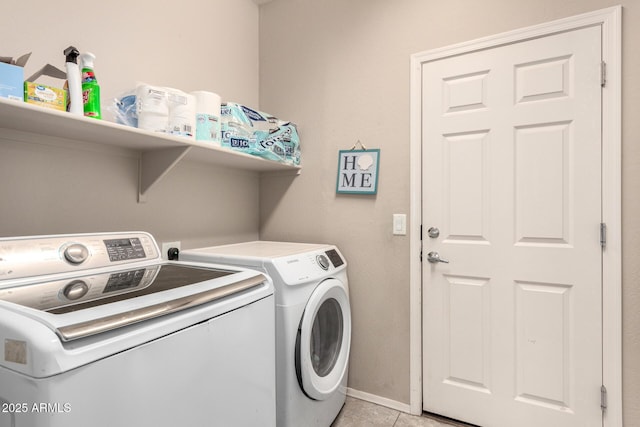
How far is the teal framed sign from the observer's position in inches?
79.7

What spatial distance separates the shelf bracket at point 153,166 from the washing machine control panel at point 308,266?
27.1 inches

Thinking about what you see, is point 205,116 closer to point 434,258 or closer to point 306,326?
point 306,326

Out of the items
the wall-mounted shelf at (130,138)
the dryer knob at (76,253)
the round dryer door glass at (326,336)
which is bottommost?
the round dryer door glass at (326,336)

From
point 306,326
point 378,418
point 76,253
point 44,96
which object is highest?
point 44,96

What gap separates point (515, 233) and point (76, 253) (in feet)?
6.24

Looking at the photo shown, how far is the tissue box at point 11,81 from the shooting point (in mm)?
980

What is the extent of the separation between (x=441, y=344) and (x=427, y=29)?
178cm

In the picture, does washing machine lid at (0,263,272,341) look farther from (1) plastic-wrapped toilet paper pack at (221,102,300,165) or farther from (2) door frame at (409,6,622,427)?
(2) door frame at (409,6,622,427)

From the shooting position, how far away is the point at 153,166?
1.63 m

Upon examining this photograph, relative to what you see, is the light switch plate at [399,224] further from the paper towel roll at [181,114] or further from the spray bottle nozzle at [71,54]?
the spray bottle nozzle at [71,54]

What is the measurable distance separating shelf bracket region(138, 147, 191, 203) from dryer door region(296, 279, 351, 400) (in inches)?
35.9

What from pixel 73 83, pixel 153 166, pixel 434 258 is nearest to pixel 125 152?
pixel 153 166

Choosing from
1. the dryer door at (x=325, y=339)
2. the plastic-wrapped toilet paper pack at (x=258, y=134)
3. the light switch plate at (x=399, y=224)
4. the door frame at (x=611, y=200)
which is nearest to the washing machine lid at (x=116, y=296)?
the dryer door at (x=325, y=339)

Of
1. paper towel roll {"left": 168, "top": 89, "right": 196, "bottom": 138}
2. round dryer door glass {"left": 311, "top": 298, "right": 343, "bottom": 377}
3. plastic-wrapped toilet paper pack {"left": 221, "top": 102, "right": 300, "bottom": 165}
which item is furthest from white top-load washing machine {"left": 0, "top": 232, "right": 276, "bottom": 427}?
plastic-wrapped toilet paper pack {"left": 221, "top": 102, "right": 300, "bottom": 165}
